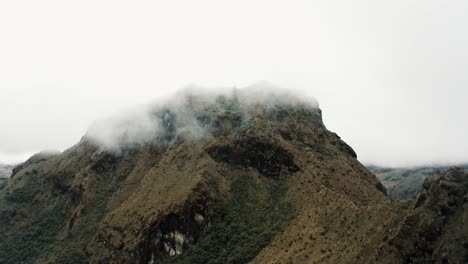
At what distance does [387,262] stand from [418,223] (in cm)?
1766

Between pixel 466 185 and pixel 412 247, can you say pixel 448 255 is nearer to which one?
pixel 412 247

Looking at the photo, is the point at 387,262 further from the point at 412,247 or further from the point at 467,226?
the point at 467,226

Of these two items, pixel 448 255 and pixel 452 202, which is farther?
pixel 452 202

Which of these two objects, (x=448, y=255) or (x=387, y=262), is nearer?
(x=448, y=255)

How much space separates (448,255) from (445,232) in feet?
31.5

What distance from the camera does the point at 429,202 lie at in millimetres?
199875

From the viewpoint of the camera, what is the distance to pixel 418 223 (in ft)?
654

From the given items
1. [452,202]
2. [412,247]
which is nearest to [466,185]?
[452,202]

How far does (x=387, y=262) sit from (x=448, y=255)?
70.7 feet

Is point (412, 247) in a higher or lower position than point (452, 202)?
lower

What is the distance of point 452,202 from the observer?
194m

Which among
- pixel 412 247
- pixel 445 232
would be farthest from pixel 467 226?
pixel 412 247

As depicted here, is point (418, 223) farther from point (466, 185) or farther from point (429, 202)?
point (466, 185)

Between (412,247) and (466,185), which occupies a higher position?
(466,185)
